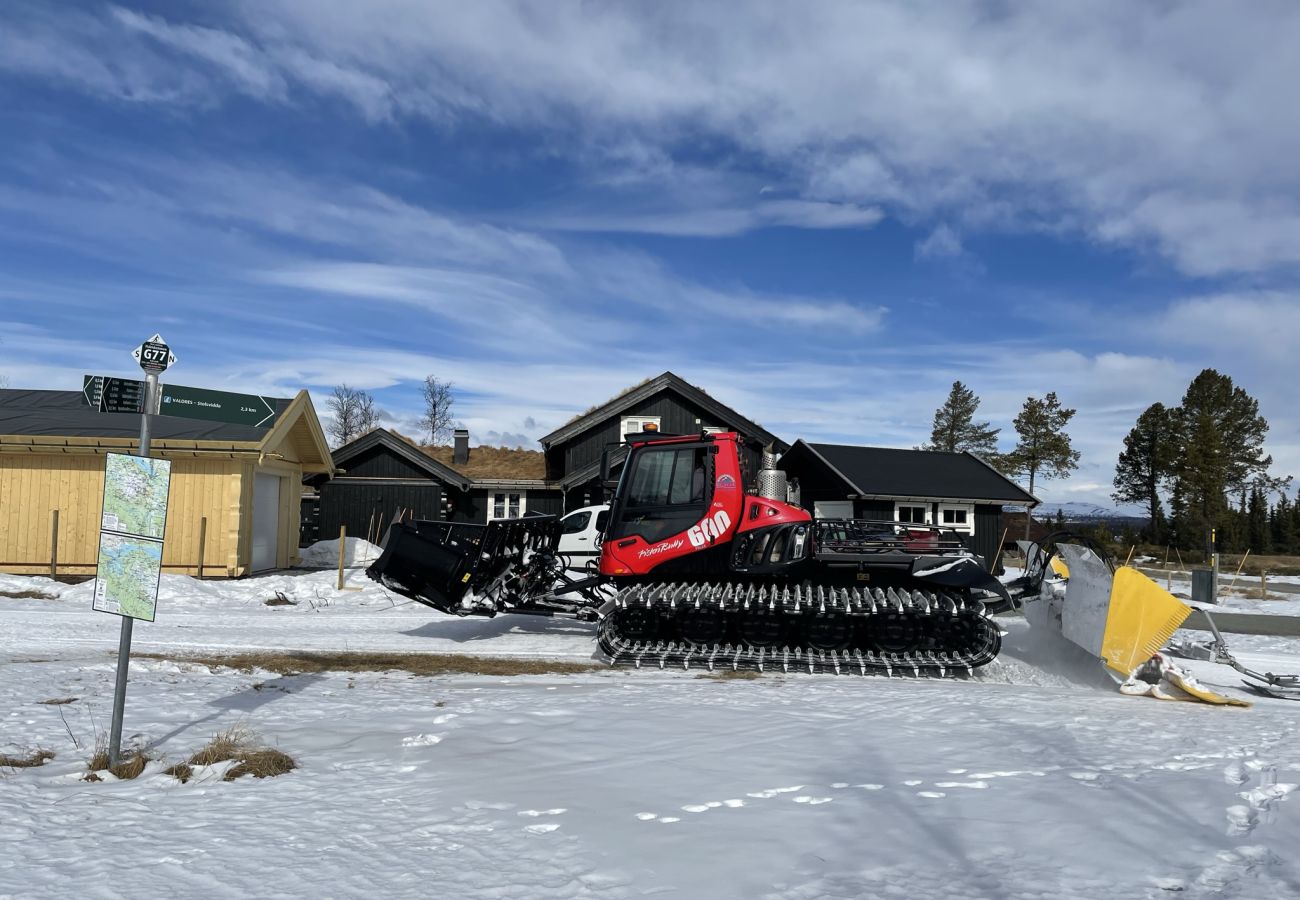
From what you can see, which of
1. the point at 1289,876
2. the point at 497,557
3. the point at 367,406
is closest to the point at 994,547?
the point at 497,557

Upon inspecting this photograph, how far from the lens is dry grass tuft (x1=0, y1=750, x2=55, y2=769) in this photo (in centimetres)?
515

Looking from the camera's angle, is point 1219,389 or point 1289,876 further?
point 1219,389

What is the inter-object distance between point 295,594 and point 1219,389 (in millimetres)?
51290

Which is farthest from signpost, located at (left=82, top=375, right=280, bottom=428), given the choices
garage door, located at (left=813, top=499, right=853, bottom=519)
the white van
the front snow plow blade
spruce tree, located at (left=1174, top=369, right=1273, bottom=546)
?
spruce tree, located at (left=1174, top=369, right=1273, bottom=546)

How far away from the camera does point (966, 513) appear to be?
30.7 m

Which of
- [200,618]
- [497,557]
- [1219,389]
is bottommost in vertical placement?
[200,618]

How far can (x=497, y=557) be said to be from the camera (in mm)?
11164

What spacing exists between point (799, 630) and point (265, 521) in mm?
15231

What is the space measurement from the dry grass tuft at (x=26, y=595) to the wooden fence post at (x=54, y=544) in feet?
5.18

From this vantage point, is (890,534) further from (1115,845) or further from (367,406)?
(367,406)

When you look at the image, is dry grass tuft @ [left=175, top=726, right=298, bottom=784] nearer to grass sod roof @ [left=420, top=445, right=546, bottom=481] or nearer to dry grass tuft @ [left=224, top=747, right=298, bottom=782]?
dry grass tuft @ [left=224, top=747, right=298, bottom=782]

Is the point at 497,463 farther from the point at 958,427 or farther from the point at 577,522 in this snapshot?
the point at 958,427

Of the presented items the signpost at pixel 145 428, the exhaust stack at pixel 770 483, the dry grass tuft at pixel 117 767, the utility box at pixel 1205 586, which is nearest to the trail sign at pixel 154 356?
the signpost at pixel 145 428

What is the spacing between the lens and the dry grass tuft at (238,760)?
16.8 ft
